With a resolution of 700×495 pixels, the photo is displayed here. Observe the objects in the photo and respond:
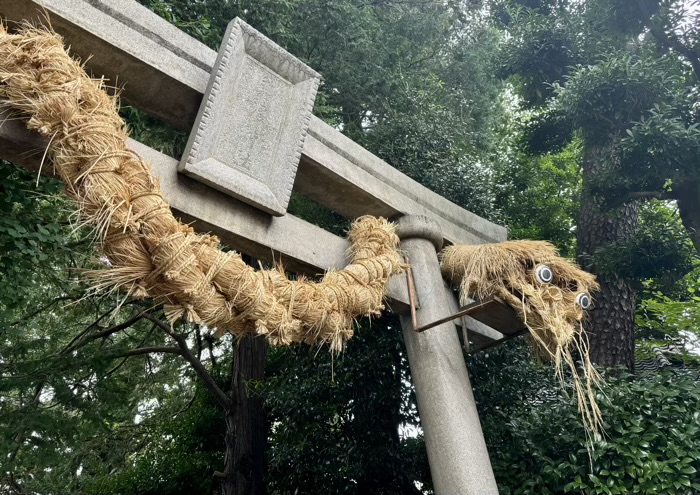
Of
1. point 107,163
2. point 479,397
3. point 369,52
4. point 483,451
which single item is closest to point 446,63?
point 369,52

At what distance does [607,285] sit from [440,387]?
2.77 metres

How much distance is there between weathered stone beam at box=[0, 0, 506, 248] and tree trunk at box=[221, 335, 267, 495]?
275 cm

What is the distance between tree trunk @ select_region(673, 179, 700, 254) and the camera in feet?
14.0

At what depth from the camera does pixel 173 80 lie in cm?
261

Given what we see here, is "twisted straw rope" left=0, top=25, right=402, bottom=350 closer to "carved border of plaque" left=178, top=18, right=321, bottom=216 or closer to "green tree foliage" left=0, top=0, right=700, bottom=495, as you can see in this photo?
"carved border of plaque" left=178, top=18, right=321, bottom=216

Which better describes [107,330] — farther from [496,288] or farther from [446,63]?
[446,63]

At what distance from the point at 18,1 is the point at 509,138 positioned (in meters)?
8.17

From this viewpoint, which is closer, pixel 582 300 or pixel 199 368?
pixel 582 300

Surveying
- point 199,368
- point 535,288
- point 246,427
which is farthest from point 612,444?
point 199,368

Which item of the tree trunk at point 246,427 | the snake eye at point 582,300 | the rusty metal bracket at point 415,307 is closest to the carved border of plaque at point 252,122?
the rusty metal bracket at point 415,307

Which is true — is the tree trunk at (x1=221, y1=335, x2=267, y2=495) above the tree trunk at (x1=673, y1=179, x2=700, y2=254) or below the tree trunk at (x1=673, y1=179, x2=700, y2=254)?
below

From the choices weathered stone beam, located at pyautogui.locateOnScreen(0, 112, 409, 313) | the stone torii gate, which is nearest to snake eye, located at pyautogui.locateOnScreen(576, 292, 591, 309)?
the stone torii gate

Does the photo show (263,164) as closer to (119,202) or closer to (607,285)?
(119,202)

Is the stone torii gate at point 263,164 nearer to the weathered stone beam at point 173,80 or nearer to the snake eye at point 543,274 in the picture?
the weathered stone beam at point 173,80
